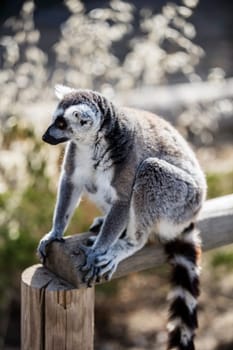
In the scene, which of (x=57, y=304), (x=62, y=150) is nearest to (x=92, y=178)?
(x=57, y=304)

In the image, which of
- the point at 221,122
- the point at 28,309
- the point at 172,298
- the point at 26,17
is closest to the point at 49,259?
the point at 28,309

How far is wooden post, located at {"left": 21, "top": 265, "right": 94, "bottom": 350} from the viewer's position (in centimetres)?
249

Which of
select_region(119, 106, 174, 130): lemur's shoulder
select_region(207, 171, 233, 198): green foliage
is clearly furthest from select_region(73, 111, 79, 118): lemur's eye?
select_region(207, 171, 233, 198): green foliage

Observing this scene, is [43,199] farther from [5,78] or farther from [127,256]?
[127,256]

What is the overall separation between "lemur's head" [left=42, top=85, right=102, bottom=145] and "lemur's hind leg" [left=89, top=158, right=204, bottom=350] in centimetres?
31

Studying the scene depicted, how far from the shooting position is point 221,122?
7816 mm

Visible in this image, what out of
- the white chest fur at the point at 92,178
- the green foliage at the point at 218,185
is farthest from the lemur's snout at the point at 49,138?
the green foliage at the point at 218,185

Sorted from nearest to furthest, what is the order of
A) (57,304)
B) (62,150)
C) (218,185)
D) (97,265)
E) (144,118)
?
(57,304), (97,265), (144,118), (62,150), (218,185)

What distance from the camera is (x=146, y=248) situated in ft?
9.80

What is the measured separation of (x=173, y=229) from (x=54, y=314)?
726 millimetres

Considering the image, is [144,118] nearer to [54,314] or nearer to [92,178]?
[92,178]

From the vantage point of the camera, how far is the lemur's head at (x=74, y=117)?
2713 millimetres

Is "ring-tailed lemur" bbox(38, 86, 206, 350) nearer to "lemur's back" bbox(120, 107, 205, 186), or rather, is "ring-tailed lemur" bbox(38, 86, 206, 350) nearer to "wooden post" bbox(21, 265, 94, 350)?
"lemur's back" bbox(120, 107, 205, 186)

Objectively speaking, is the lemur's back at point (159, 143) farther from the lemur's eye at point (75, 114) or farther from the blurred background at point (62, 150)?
the blurred background at point (62, 150)
